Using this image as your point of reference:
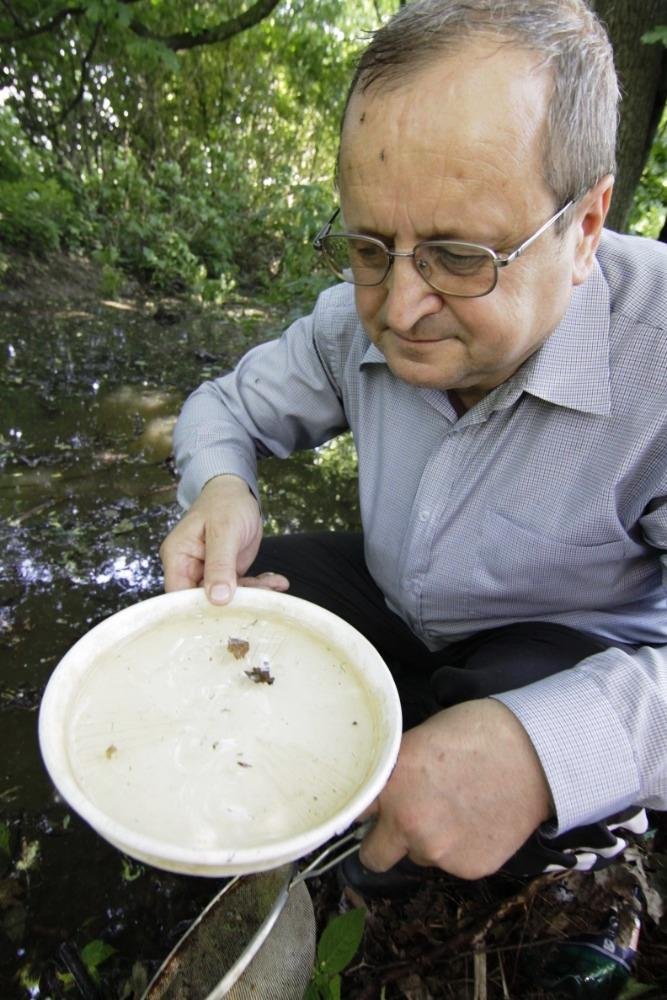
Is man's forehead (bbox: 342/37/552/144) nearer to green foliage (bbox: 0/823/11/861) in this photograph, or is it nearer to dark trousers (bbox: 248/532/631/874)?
dark trousers (bbox: 248/532/631/874)

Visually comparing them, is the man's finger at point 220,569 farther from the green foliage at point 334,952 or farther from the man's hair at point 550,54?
the man's hair at point 550,54

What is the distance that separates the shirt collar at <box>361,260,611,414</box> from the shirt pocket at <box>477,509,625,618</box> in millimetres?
309

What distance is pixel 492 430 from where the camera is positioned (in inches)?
59.0

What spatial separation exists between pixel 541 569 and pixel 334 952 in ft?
3.15

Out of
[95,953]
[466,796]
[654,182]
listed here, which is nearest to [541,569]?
[466,796]

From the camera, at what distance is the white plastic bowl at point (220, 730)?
1005 millimetres

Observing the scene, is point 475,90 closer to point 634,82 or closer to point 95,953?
point 95,953

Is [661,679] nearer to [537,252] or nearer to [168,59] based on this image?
[537,252]

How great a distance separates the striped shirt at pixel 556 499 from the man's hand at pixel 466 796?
5 cm

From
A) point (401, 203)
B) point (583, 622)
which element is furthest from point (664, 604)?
point (401, 203)

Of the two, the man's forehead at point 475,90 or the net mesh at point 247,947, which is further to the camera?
the net mesh at point 247,947

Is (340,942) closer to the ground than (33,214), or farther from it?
closer to the ground

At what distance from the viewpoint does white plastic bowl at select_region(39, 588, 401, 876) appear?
3.30 ft

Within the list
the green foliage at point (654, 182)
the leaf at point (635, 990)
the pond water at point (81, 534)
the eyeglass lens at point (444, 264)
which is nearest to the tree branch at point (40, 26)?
the pond water at point (81, 534)
